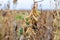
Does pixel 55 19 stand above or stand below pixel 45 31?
above

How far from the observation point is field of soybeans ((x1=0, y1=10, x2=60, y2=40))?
160cm

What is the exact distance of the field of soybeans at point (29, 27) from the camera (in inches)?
63.0

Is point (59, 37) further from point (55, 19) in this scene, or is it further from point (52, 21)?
point (52, 21)

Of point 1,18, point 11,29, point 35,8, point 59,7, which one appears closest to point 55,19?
point 59,7

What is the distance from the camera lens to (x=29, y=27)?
157 centimetres

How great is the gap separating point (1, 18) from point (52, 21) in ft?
1.80

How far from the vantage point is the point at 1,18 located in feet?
6.95

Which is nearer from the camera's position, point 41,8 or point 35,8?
point 35,8

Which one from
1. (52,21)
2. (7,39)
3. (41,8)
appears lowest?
(7,39)

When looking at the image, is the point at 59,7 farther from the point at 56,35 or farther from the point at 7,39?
the point at 7,39

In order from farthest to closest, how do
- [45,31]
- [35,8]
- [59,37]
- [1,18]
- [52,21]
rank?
[1,18] < [52,21] < [45,31] < [59,37] < [35,8]

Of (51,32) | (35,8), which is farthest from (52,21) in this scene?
(35,8)

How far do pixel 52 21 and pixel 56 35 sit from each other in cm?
25

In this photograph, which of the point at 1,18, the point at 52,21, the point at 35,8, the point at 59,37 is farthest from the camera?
the point at 1,18
